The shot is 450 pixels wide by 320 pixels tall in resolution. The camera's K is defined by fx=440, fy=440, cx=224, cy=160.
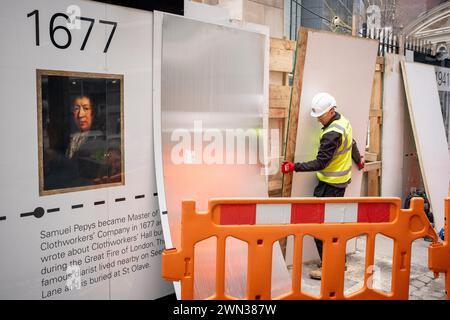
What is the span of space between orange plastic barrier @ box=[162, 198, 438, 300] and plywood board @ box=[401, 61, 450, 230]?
326cm

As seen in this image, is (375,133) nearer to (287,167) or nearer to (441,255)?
(287,167)

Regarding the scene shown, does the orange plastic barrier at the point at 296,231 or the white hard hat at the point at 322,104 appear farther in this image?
the white hard hat at the point at 322,104

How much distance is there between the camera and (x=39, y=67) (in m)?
3.15

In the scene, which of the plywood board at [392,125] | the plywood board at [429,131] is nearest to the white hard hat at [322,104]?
the plywood board at [392,125]

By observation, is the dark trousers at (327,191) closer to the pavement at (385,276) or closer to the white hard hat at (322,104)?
the pavement at (385,276)

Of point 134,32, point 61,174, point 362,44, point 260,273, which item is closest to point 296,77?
point 362,44

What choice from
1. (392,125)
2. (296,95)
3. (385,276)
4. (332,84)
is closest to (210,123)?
(296,95)

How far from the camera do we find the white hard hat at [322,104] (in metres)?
4.97

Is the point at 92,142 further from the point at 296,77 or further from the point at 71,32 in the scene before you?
the point at 296,77

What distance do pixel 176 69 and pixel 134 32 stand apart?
51cm

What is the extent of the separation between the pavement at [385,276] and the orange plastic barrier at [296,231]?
0.99 meters

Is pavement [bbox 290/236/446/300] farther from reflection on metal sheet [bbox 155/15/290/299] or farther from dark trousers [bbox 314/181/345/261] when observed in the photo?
reflection on metal sheet [bbox 155/15/290/299]

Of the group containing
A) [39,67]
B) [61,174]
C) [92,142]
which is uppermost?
[39,67]
